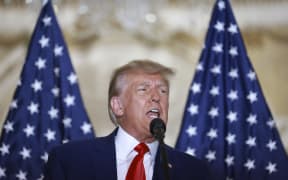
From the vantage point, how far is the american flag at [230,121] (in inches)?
157

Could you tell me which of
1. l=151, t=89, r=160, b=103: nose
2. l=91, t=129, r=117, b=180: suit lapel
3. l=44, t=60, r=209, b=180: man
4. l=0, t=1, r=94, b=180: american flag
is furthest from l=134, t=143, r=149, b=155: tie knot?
l=0, t=1, r=94, b=180: american flag

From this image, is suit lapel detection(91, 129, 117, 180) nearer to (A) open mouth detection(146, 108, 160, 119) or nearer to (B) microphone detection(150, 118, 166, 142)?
(A) open mouth detection(146, 108, 160, 119)

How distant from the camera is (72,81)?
403 centimetres

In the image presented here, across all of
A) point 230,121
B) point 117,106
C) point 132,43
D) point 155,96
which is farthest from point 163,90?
point 132,43

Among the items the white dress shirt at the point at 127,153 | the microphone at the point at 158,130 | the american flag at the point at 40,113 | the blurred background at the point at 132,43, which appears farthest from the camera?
the blurred background at the point at 132,43

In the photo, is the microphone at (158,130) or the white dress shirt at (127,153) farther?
the white dress shirt at (127,153)

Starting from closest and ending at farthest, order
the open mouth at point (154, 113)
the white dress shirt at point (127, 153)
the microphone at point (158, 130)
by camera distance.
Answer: the microphone at point (158, 130)
the open mouth at point (154, 113)
the white dress shirt at point (127, 153)

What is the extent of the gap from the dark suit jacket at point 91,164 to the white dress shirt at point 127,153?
3 centimetres

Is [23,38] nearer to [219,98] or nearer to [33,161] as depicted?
[33,161]

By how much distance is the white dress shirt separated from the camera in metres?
2.93

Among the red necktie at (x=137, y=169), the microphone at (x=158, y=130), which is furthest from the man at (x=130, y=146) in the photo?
the microphone at (x=158, y=130)

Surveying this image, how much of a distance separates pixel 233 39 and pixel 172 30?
42 centimetres

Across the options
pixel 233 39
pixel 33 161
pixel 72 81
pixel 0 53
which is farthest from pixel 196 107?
pixel 0 53

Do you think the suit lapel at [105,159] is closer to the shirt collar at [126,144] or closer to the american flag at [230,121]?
the shirt collar at [126,144]
